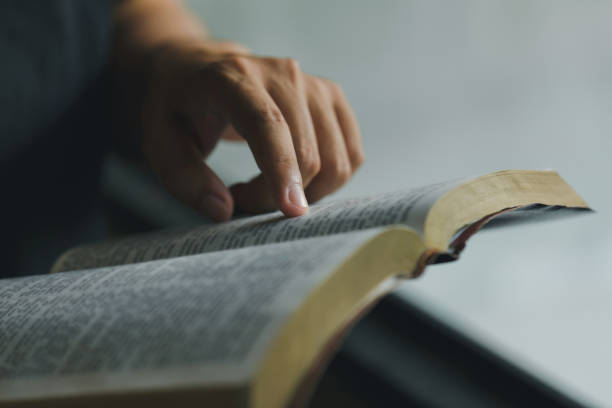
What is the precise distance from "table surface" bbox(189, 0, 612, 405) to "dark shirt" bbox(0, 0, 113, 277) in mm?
429

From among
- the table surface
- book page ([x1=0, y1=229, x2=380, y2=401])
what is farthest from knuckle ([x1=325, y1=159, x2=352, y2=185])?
the table surface

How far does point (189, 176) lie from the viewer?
0.53 m

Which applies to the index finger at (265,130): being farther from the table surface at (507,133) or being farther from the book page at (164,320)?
the table surface at (507,133)

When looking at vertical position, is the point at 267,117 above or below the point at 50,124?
above

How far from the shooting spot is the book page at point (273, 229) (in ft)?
1.09

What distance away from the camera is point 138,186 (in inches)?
46.8

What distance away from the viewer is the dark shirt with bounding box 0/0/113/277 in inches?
26.9

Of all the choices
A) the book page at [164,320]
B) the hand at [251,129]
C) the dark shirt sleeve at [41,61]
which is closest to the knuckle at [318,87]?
the hand at [251,129]

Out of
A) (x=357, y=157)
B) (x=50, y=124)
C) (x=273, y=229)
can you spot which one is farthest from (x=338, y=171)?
(x=50, y=124)

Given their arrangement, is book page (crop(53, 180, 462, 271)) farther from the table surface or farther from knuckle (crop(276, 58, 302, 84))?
the table surface

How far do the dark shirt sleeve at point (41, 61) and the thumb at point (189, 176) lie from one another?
237mm

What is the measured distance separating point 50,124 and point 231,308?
24.3 inches

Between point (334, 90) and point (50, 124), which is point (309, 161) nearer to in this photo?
point (334, 90)

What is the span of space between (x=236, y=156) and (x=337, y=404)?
2.18ft
